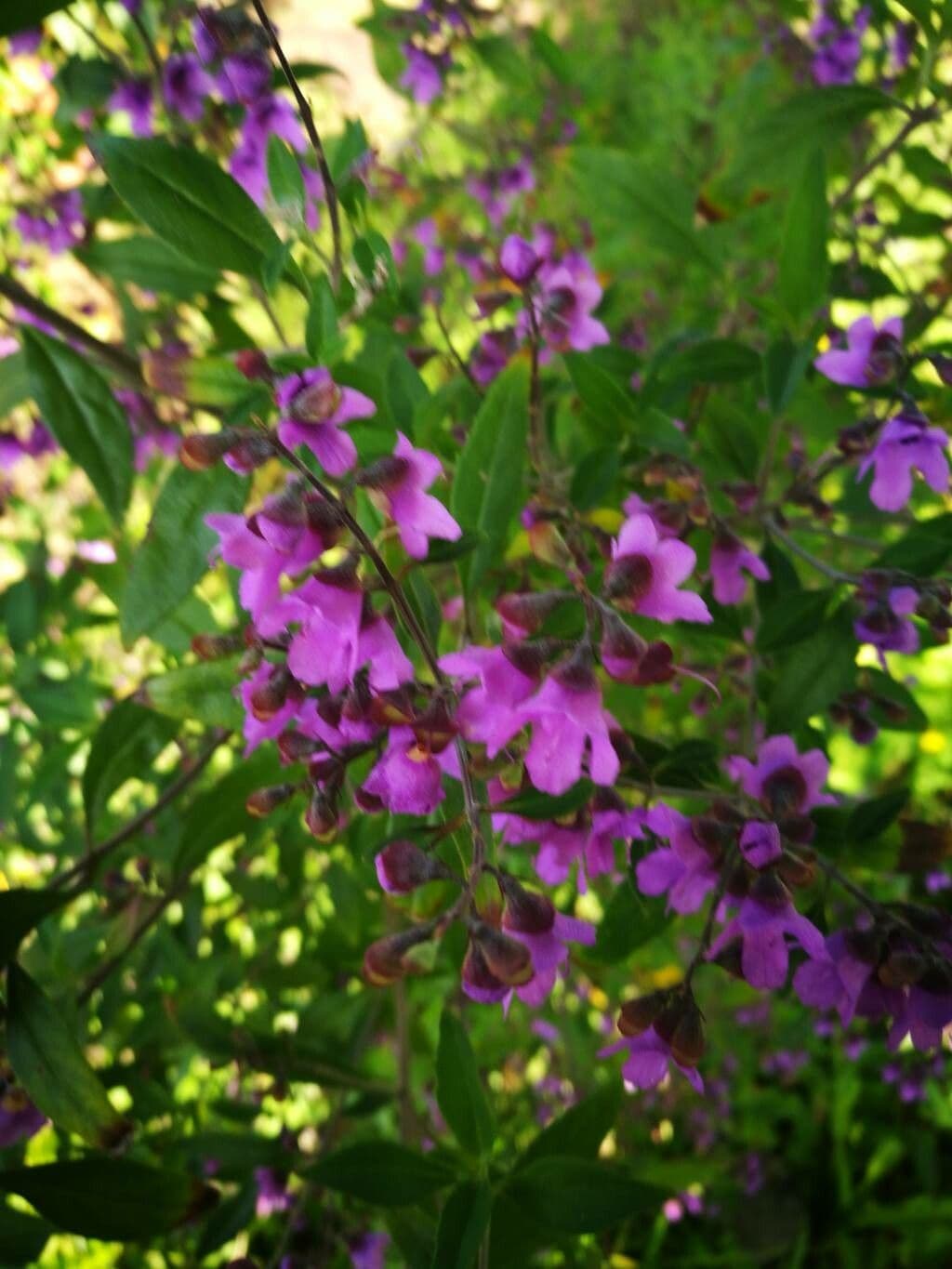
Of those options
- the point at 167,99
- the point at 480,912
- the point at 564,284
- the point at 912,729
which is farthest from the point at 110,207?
the point at 912,729

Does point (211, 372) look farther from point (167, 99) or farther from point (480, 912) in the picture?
point (167, 99)

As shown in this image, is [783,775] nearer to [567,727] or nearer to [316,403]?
[567,727]

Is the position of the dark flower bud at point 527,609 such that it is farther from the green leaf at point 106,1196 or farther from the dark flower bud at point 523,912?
the green leaf at point 106,1196

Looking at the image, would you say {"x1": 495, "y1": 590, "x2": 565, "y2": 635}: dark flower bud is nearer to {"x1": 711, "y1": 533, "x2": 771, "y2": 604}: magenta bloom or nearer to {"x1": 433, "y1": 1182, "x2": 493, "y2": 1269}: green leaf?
{"x1": 711, "y1": 533, "x2": 771, "y2": 604}: magenta bloom

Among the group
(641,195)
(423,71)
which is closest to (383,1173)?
(641,195)

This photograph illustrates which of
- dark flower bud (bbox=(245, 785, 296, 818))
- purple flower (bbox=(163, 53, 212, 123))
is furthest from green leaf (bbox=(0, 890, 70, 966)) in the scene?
purple flower (bbox=(163, 53, 212, 123))
